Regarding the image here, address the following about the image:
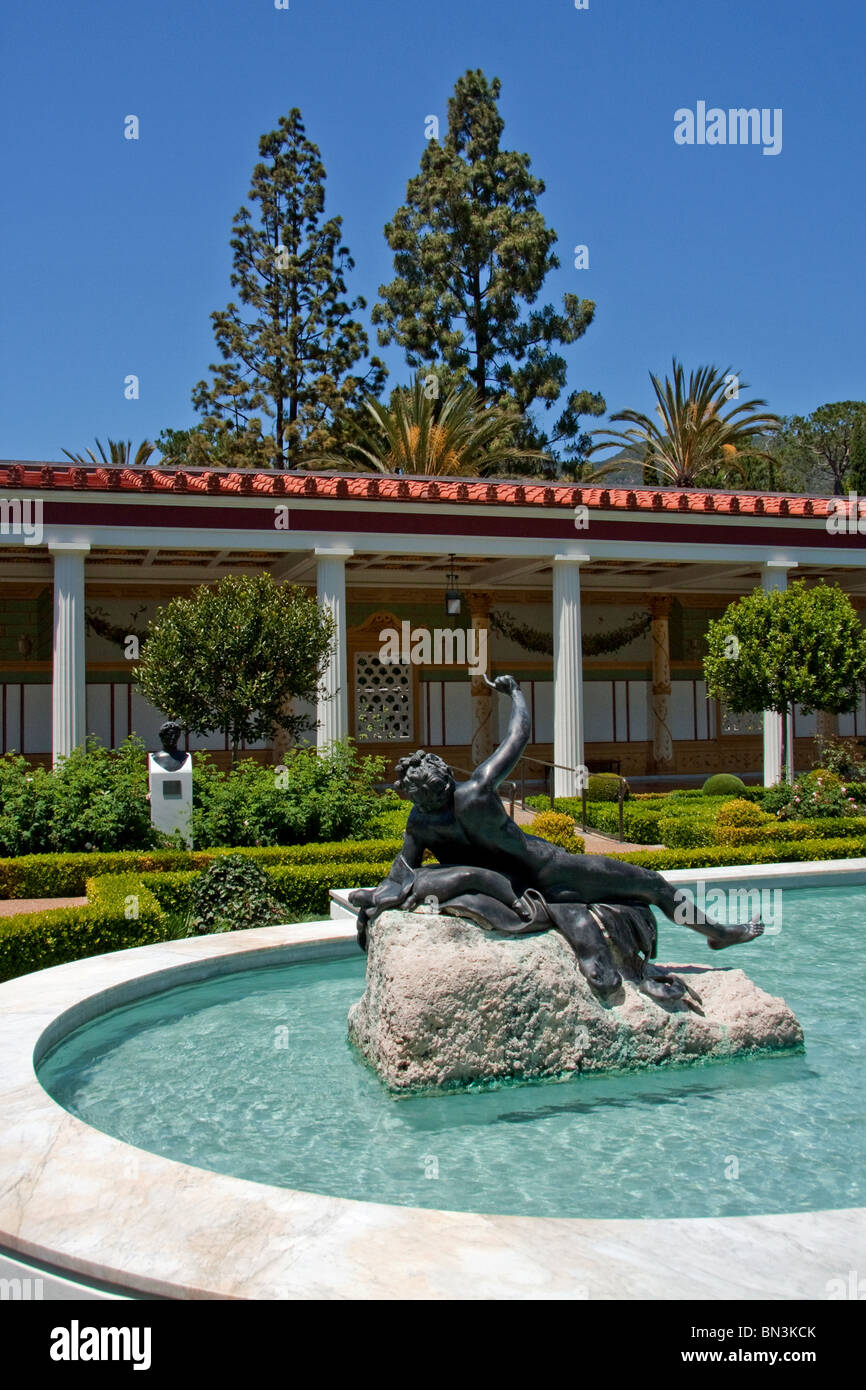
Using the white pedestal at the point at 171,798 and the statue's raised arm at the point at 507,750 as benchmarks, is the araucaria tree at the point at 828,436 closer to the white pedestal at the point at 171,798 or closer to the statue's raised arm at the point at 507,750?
the white pedestal at the point at 171,798

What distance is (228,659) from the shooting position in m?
12.7

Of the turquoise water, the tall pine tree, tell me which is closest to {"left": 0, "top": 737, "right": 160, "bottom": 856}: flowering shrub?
the turquoise water

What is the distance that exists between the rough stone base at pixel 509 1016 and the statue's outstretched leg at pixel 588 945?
5 cm

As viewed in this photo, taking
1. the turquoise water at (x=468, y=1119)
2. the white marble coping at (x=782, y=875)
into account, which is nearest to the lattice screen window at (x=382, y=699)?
the white marble coping at (x=782, y=875)

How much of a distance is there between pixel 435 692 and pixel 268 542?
6729mm

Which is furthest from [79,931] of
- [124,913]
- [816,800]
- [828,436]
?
[828,436]

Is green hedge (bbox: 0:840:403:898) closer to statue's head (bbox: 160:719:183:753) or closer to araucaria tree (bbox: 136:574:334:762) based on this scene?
statue's head (bbox: 160:719:183:753)

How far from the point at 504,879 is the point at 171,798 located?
6.40m

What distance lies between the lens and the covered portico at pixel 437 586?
15.2 metres

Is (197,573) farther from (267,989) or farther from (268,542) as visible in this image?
(267,989)

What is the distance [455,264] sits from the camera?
33531mm

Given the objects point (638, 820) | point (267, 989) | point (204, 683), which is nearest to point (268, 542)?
point (204, 683)

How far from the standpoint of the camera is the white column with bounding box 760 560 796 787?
18047mm

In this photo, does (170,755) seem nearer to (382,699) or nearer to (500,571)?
(500,571)
